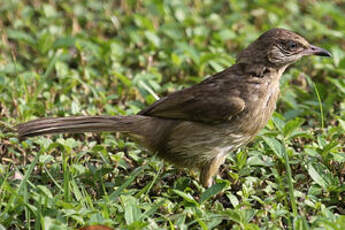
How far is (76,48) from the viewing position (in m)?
7.66

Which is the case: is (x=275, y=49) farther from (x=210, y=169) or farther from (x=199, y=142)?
(x=210, y=169)

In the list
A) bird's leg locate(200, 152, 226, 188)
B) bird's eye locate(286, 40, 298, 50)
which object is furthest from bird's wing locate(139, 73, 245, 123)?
bird's eye locate(286, 40, 298, 50)

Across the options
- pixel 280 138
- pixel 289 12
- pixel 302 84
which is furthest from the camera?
pixel 289 12

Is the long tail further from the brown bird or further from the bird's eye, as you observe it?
the bird's eye

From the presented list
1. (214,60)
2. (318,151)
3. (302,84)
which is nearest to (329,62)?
(302,84)

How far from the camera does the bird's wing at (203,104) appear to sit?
5387 mm

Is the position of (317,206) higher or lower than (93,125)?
lower

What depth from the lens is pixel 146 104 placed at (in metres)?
6.82

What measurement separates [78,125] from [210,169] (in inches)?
49.0

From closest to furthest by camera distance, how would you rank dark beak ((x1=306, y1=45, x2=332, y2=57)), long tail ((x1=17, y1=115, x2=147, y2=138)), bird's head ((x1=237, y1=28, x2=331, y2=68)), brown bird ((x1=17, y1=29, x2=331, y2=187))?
long tail ((x1=17, y1=115, x2=147, y2=138)), brown bird ((x1=17, y1=29, x2=331, y2=187)), bird's head ((x1=237, y1=28, x2=331, y2=68)), dark beak ((x1=306, y1=45, x2=332, y2=57))

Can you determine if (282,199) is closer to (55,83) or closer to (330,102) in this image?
(330,102)

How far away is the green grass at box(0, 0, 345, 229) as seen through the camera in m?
4.85

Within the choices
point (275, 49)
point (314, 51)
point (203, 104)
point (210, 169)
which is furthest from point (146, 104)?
point (314, 51)

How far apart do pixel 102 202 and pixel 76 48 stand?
319 centimetres
